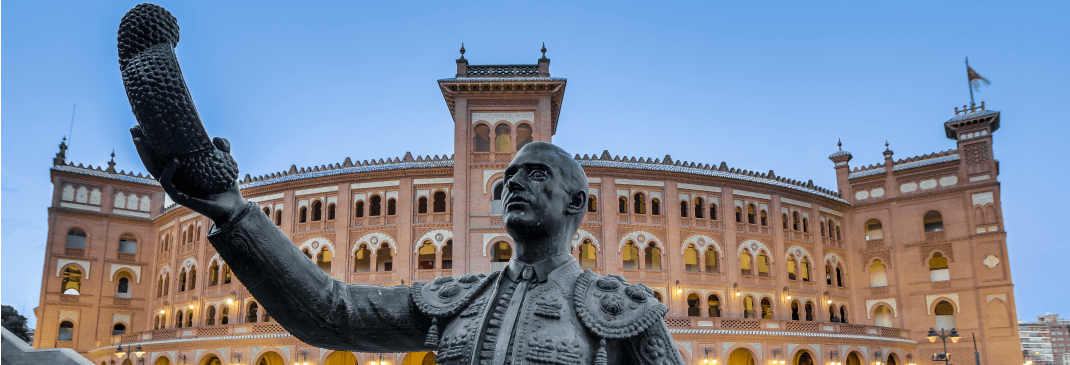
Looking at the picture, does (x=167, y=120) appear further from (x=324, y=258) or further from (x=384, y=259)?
(x=324, y=258)

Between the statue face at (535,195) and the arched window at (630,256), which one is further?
the arched window at (630,256)

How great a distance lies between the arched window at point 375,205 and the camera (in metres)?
35.3

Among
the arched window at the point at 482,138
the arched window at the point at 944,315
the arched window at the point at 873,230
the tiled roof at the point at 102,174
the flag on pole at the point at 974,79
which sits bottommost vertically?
the arched window at the point at 944,315

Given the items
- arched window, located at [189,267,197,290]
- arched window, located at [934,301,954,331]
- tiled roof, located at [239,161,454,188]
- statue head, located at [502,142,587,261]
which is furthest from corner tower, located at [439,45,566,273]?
statue head, located at [502,142,587,261]

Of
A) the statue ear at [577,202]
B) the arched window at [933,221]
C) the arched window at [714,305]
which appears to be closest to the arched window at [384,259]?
the arched window at [714,305]

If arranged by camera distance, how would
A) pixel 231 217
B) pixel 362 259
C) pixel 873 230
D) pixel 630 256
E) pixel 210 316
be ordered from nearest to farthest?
pixel 231 217
pixel 630 256
pixel 362 259
pixel 210 316
pixel 873 230

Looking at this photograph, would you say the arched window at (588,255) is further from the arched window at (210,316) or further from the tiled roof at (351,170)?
the arched window at (210,316)

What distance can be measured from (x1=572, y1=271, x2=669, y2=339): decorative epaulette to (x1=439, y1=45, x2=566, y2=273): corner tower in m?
29.6

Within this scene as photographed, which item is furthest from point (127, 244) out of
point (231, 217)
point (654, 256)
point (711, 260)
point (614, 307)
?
point (614, 307)

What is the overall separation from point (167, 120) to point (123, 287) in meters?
44.3

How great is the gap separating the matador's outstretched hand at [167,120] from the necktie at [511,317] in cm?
83

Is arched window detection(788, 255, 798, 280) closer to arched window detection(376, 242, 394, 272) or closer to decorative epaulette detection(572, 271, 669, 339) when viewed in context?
arched window detection(376, 242, 394, 272)

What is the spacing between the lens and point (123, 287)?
41.0m

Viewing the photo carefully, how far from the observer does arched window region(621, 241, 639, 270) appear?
3456 centimetres
